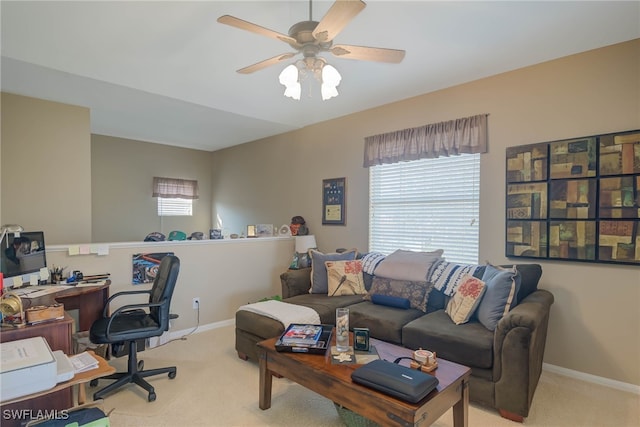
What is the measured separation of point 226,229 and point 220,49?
14.3ft

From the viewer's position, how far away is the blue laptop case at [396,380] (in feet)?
5.29

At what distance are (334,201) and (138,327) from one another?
280cm

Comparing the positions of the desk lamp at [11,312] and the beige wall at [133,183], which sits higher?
the beige wall at [133,183]

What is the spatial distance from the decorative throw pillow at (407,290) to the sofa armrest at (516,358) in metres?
0.86

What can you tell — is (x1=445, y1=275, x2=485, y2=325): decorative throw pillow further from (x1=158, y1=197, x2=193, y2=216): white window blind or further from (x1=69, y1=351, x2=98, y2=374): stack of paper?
(x1=158, y1=197, x2=193, y2=216): white window blind

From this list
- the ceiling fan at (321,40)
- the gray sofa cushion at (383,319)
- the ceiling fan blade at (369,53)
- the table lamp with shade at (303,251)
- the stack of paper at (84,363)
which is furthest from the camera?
the table lamp with shade at (303,251)

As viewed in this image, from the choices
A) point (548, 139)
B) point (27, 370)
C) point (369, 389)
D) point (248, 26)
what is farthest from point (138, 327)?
point (548, 139)

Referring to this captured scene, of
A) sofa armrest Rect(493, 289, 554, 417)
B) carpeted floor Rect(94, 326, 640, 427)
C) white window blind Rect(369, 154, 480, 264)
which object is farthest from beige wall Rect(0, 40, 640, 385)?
sofa armrest Rect(493, 289, 554, 417)

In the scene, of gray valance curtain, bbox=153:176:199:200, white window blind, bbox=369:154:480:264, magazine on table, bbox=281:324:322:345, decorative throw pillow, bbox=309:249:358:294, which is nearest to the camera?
magazine on table, bbox=281:324:322:345

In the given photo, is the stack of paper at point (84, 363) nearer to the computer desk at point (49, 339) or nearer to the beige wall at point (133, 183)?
the computer desk at point (49, 339)

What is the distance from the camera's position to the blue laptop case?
5.29 ft

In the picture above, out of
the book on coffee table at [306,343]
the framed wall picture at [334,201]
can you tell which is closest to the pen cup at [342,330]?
the book on coffee table at [306,343]

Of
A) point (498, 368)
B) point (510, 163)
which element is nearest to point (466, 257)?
point (510, 163)

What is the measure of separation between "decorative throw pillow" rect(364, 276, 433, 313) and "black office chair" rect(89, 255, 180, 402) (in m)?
1.89
